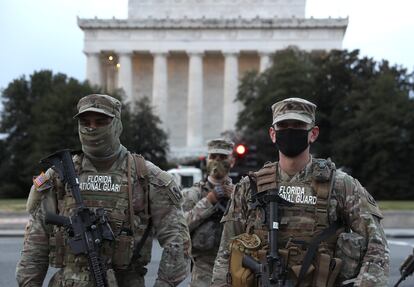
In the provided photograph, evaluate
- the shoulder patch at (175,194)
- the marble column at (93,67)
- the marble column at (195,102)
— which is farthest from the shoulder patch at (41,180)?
the marble column at (93,67)

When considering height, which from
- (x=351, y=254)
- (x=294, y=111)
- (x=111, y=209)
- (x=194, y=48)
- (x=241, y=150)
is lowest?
(x=241, y=150)

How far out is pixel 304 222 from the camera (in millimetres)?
4258

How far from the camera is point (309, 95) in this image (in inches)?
2216

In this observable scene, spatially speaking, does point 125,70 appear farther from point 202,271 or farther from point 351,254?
point 351,254

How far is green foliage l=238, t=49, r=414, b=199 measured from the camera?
48.7 meters

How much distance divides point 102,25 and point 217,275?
3143 inches

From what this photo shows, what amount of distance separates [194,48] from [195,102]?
6.52 m

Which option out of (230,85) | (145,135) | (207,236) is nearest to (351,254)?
(207,236)

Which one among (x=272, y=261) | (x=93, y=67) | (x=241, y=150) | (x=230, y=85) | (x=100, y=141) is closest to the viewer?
(x=272, y=261)

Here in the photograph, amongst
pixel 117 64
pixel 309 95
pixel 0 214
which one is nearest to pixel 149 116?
pixel 309 95

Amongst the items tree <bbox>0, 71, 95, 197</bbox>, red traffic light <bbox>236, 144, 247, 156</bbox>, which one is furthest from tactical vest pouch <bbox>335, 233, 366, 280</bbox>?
tree <bbox>0, 71, 95, 197</bbox>

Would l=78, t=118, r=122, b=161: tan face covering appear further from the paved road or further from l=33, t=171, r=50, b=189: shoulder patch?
the paved road

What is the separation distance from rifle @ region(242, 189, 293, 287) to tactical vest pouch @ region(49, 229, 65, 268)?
1223 millimetres

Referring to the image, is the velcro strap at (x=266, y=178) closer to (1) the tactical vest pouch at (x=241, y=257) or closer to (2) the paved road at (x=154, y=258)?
(1) the tactical vest pouch at (x=241, y=257)
